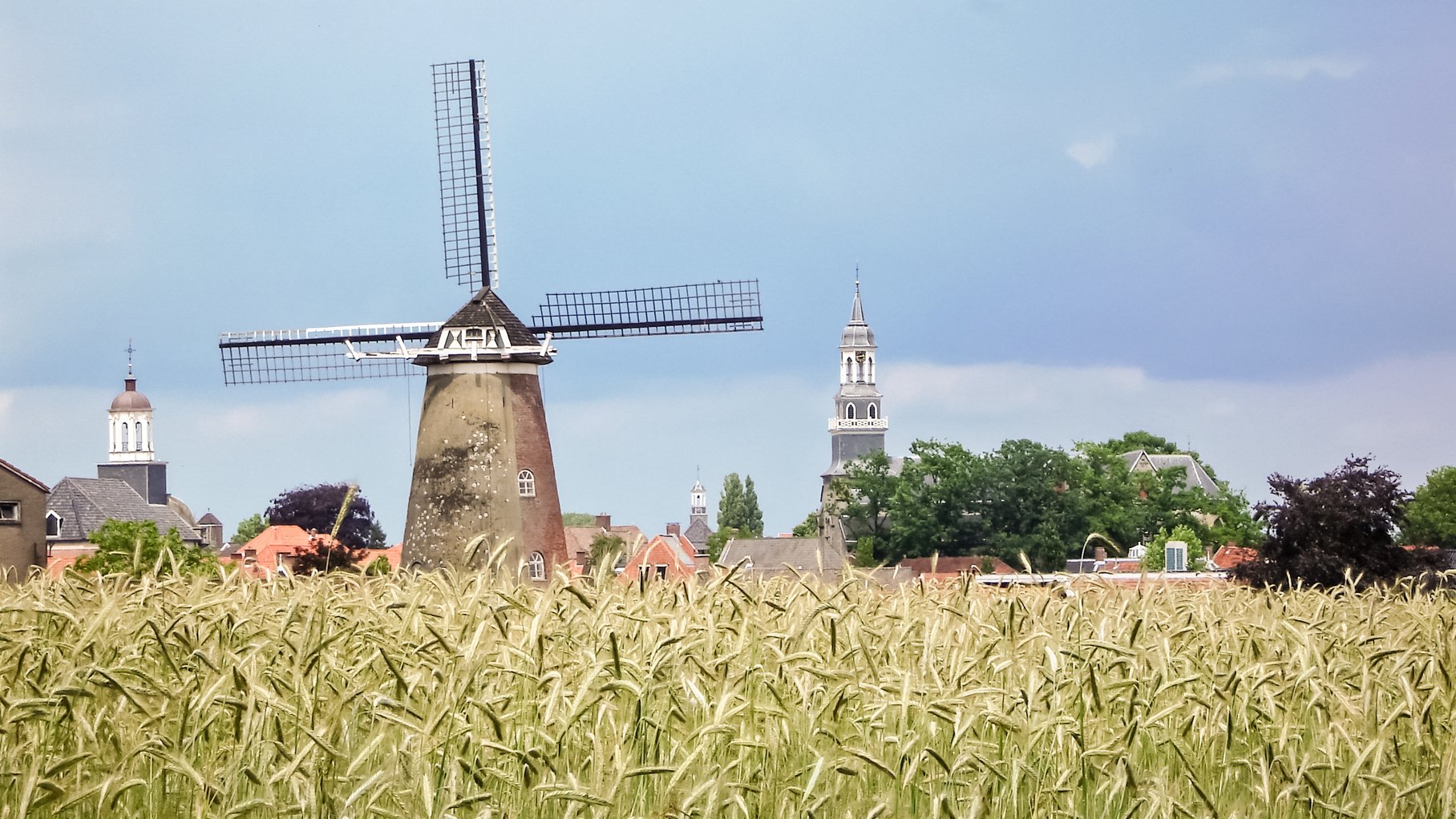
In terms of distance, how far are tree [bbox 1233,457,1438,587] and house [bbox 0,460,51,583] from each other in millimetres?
38730

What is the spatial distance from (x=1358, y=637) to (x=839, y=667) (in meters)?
3.40

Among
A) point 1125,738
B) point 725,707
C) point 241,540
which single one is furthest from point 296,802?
point 241,540

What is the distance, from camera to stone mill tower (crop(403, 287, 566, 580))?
3681 centimetres

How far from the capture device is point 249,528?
150 metres

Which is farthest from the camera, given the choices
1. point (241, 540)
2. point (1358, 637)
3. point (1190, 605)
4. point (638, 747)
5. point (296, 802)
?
point (241, 540)

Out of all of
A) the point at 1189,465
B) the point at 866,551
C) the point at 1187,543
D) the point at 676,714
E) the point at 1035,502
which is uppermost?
the point at 1189,465

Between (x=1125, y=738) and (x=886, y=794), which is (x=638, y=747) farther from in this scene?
(x=1125, y=738)

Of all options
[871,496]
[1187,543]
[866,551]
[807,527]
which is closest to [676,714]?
[866,551]

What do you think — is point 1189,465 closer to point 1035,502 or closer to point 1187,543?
point 1187,543

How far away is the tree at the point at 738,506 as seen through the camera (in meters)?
171

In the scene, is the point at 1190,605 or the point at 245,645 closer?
the point at 245,645

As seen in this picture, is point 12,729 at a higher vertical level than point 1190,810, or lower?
higher

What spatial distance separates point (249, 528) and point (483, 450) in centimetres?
11992

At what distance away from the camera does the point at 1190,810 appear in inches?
242
